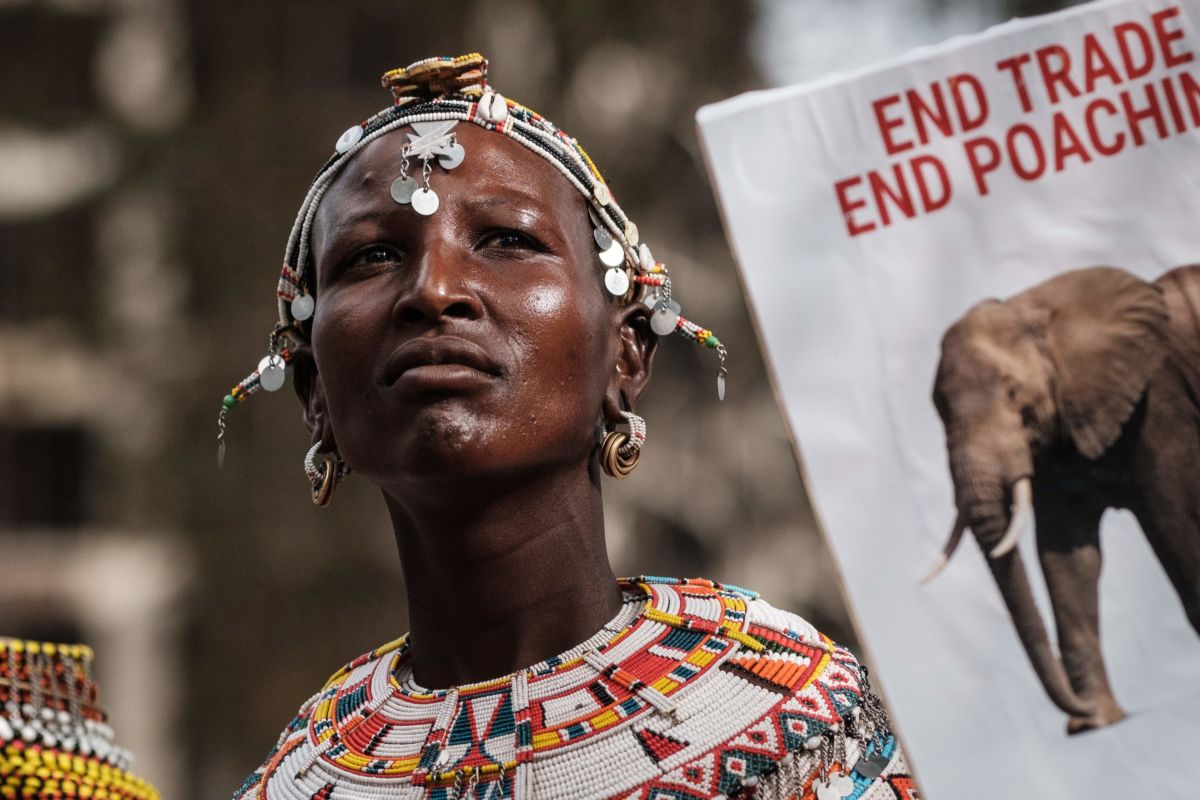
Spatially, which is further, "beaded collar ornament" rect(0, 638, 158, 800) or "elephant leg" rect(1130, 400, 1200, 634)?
"beaded collar ornament" rect(0, 638, 158, 800)

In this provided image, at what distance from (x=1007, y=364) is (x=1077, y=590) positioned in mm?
304

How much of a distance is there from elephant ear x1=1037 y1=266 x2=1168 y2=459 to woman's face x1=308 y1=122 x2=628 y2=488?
3.92 ft

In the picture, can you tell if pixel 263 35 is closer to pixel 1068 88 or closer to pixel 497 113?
pixel 497 113

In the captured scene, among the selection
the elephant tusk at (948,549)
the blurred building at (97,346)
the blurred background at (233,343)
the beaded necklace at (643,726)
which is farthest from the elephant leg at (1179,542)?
the blurred building at (97,346)

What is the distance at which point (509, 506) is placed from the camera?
10.5 ft

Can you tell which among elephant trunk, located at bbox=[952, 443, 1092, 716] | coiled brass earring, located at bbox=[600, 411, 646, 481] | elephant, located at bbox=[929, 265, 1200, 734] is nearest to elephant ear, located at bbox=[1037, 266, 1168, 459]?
elephant, located at bbox=[929, 265, 1200, 734]

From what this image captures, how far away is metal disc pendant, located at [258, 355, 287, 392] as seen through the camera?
3555 mm

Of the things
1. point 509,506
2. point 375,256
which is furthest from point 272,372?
point 509,506

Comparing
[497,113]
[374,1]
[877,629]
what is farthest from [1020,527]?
[374,1]

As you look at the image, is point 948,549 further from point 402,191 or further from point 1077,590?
point 402,191

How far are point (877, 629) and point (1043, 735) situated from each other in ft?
0.79

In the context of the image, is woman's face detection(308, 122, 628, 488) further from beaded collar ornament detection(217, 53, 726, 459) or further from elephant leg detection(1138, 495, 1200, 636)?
elephant leg detection(1138, 495, 1200, 636)

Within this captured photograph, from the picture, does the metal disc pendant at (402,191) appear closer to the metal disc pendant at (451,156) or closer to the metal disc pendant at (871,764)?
the metal disc pendant at (451,156)

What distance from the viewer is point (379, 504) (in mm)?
11664
